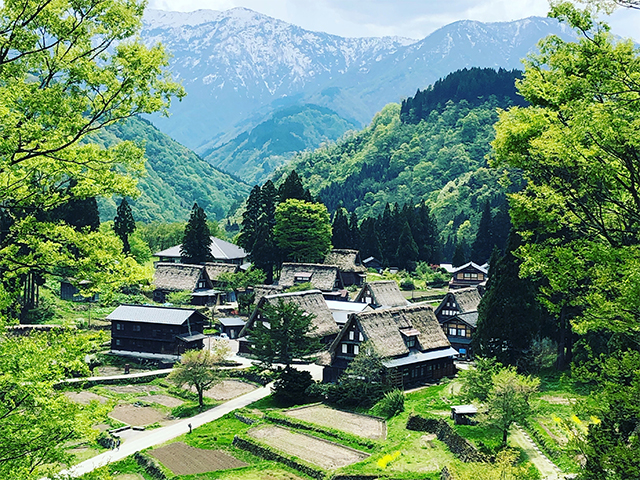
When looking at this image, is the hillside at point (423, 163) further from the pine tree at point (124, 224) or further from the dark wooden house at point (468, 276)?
the pine tree at point (124, 224)

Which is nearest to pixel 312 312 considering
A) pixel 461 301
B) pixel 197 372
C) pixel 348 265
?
pixel 461 301

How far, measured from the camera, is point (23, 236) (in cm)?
1259

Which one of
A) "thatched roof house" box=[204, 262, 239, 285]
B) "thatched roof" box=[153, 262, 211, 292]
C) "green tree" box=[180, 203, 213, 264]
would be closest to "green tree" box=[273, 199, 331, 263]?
"thatched roof house" box=[204, 262, 239, 285]

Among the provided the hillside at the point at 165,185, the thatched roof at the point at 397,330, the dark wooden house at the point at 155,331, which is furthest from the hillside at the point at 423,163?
the dark wooden house at the point at 155,331

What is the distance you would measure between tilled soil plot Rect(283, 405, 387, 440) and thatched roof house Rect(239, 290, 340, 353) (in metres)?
12.8

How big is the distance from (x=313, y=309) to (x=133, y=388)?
1661cm

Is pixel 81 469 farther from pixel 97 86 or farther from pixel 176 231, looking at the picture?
pixel 176 231

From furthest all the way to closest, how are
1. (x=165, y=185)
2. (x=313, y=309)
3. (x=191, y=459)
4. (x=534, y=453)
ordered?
(x=165, y=185)
(x=313, y=309)
(x=191, y=459)
(x=534, y=453)

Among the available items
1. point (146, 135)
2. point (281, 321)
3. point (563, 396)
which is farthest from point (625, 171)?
point (146, 135)

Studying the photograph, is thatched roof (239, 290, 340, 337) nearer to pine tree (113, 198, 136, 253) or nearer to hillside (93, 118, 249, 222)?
pine tree (113, 198, 136, 253)

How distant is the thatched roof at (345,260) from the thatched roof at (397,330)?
26358 mm

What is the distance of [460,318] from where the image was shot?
178 ft

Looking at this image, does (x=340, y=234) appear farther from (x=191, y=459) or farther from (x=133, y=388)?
(x=191, y=459)

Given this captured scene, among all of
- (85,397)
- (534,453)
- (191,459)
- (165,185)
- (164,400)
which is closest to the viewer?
(534,453)
